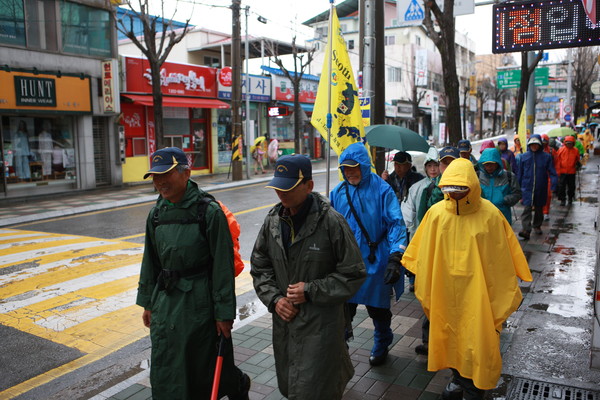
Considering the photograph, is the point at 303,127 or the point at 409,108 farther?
the point at 409,108

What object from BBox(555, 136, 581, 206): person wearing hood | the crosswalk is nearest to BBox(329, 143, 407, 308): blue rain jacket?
the crosswalk

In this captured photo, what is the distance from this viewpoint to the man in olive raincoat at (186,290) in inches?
130

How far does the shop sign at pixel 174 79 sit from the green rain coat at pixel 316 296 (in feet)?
62.8

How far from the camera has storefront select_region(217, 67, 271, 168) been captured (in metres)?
25.3

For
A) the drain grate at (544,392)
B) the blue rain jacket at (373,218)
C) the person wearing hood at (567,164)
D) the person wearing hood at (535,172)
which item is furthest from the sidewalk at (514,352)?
the person wearing hood at (567,164)

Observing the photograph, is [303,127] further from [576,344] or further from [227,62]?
[576,344]

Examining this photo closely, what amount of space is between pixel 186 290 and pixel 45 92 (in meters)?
16.0

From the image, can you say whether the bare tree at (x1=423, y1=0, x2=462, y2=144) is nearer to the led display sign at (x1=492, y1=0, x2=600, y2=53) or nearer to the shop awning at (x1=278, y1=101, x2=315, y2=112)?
the led display sign at (x1=492, y1=0, x2=600, y2=53)

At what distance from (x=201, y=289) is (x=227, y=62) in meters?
29.4

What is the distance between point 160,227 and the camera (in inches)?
134

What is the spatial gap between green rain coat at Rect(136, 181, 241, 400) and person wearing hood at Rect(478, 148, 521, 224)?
452 centimetres

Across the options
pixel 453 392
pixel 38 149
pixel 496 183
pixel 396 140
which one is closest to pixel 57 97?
pixel 38 149

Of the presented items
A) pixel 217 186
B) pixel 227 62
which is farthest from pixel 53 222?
pixel 227 62

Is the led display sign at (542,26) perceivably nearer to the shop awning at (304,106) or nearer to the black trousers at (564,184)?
the black trousers at (564,184)
